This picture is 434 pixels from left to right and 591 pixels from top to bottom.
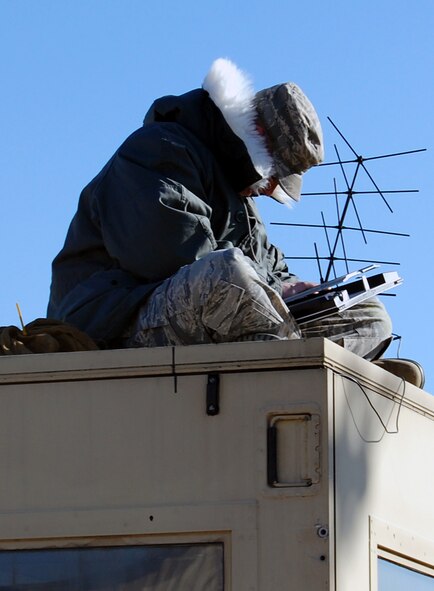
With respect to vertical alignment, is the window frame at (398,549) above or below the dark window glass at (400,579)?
above

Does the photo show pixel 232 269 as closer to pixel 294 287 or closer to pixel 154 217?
pixel 154 217

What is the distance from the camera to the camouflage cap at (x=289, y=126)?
6.54 meters

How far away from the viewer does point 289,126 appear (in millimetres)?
6535

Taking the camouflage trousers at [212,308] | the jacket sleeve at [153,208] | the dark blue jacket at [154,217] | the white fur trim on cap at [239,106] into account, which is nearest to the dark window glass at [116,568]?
the camouflage trousers at [212,308]

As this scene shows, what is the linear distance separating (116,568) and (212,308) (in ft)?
3.83

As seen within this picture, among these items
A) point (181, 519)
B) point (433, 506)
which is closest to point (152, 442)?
point (181, 519)

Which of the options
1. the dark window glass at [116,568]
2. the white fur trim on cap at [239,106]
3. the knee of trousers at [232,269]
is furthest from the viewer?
the white fur trim on cap at [239,106]

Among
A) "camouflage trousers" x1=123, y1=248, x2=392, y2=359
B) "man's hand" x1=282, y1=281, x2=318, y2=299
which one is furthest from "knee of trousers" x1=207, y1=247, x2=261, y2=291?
"man's hand" x1=282, y1=281, x2=318, y2=299

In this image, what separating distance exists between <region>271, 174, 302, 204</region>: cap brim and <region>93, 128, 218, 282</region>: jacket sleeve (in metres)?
0.46

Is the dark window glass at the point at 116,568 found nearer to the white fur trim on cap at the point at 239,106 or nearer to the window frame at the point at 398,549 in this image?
the window frame at the point at 398,549

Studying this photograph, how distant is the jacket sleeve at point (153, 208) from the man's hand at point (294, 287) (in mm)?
551

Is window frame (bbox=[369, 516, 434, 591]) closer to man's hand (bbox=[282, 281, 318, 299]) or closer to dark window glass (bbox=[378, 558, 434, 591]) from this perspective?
Answer: dark window glass (bbox=[378, 558, 434, 591])

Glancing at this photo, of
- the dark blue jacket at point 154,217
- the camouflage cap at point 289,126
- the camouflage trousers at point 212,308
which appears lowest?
the camouflage trousers at point 212,308

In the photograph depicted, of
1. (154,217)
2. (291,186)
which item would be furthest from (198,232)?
(291,186)
